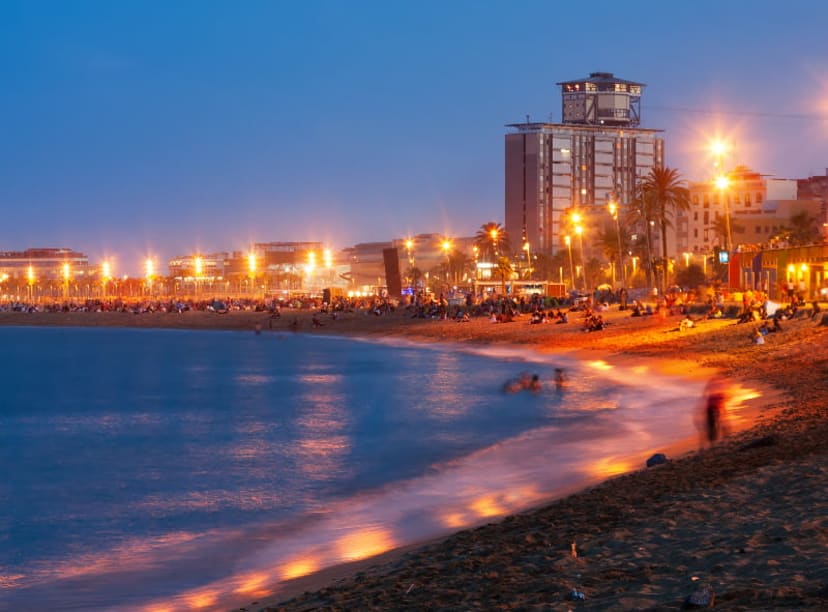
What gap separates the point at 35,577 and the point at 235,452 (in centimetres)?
1104

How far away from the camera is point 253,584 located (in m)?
11.0

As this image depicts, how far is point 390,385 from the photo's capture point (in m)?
38.6

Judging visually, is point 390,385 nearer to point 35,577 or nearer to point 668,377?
point 668,377

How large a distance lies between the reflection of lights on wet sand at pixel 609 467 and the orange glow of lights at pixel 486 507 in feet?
6.22

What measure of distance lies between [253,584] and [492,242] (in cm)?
12729

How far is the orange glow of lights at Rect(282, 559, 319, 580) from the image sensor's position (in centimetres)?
1113

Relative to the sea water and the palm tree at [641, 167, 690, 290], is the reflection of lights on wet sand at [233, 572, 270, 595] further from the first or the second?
the palm tree at [641, 167, 690, 290]

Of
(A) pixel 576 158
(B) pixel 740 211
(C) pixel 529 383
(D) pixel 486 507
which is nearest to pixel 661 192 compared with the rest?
(B) pixel 740 211

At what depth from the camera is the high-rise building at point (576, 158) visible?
6673 inches

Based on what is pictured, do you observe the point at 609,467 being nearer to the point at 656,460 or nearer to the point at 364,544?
Result: the point at 656,460

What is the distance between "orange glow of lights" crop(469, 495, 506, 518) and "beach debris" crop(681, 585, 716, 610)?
652 cm

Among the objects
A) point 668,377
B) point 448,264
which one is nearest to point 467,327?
point 668,377

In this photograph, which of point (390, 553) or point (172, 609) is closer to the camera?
point (172, 609)

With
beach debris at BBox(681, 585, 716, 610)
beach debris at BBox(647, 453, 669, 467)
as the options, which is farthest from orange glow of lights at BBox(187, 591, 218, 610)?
beach debris at BBox(647, 453, 669, 467)
